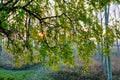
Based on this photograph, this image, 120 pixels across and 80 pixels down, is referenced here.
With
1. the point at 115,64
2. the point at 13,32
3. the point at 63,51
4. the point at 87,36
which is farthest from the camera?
the point at 115,64

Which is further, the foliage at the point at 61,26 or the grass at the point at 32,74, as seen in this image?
the grass at the point at 32,74

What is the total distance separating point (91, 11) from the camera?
38.9 feet

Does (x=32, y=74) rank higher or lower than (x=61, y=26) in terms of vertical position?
lower

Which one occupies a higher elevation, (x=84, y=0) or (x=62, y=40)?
(x=84, y=0)

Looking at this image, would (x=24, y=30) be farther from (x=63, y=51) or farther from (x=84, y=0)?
(x=63, y=51)

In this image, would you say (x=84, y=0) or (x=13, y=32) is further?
(x=13, y=32)

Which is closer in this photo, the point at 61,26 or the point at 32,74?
the point at 61,26

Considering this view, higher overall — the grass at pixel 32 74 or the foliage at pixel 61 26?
the foliage at pixel 61 26

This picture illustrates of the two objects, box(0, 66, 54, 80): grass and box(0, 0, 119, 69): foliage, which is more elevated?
box(0, 0, 119, 69): foliage

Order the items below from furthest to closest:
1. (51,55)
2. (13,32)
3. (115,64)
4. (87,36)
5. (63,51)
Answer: (115,64), (13,32), (87,36), (51,55), (63,51)

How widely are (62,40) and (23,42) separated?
2.22 m

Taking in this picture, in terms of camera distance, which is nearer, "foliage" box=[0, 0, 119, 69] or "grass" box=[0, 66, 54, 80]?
"foliage" box=[0, 0, 119, 69]

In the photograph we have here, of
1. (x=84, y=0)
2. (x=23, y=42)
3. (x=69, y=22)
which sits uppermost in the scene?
(x=84, y=0)

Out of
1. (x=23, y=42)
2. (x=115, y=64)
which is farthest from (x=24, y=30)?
(x=115, y=64)
